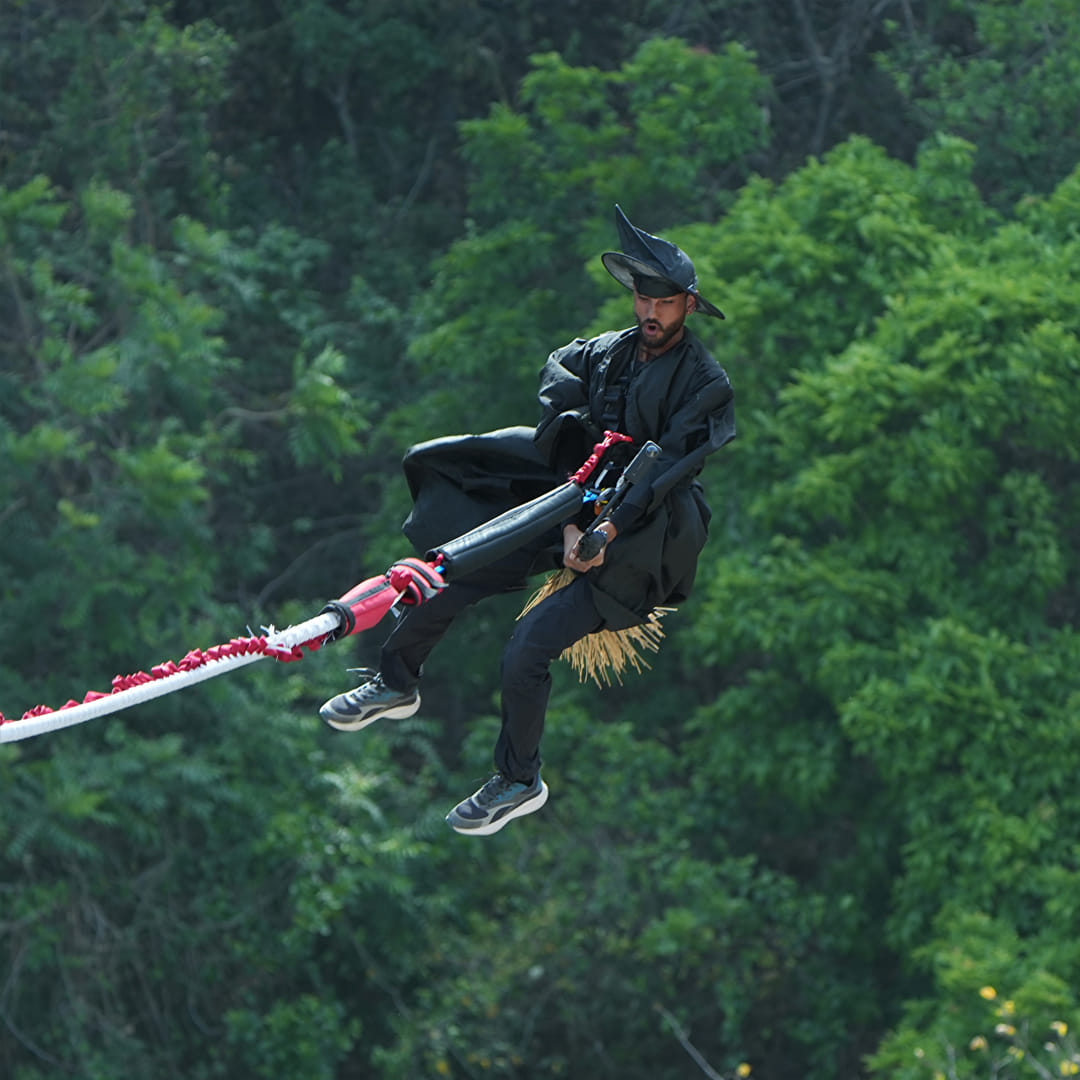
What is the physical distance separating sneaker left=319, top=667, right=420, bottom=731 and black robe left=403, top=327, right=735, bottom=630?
380 mm

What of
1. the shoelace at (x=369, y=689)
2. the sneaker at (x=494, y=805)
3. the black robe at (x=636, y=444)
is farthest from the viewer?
the shoelace at (x=369, y=689)

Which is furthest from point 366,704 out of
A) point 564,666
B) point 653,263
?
point 564,666

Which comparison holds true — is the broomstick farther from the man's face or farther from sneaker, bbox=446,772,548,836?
sneaker, bbox=446,772,548,836

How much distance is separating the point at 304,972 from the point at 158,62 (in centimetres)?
672

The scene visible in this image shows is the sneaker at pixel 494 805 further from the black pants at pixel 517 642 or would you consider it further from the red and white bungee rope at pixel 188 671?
the red and white bungee rope at pixel 188 671

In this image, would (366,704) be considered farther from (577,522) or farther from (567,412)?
(567,412)

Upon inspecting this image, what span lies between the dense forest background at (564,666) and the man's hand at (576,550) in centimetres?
746

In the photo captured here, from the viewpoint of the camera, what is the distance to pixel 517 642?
16.8 feet

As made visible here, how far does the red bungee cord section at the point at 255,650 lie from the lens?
13.7 ft

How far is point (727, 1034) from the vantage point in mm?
14195

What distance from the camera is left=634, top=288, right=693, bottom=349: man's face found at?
499cm

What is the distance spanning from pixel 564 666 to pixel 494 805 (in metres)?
9.65

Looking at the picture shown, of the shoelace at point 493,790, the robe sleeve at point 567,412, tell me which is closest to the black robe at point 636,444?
the robe sleeve at point 567,412

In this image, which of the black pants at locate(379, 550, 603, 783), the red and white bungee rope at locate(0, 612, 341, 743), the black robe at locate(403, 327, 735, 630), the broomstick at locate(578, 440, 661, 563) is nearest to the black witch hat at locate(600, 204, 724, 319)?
the black robe at locate(403, 327, 735, 630)
